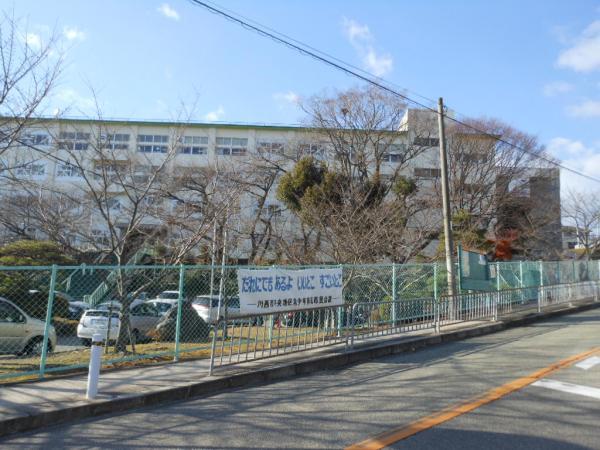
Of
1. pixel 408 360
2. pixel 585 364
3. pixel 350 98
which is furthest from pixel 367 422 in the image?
pixel 350 98

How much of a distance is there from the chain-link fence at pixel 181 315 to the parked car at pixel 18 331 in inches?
0.7

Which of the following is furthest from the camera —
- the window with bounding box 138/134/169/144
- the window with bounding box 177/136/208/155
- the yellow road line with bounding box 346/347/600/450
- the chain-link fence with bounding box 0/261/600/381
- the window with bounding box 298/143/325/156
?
the window with bounding box 177/136/208/155

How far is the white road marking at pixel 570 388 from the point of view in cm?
599

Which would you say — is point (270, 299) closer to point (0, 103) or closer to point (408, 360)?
point (408, 360)

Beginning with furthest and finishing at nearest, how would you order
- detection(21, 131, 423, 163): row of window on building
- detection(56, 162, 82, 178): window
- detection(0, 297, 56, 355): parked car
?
detection(21, 131, 423, 163): row of window on building < detection(56, 162, 82, 178): window < detection(0, 297, 56, 355): parked car

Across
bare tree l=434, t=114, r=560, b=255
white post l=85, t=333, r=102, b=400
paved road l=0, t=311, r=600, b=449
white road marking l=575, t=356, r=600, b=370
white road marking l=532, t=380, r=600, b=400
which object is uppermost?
bare tree l=434, t=114, r=560, b=255

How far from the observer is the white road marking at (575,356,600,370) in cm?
769

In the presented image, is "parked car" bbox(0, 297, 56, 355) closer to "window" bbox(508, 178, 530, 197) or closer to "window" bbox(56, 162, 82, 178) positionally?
"window" bbox(56, 162, 82, 178)

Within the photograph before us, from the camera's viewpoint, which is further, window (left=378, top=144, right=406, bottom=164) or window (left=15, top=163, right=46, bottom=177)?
window (left=378, top=144, right=406, bottom=164)

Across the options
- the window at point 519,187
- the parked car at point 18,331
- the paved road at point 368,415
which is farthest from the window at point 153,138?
the paved road at point 368,415

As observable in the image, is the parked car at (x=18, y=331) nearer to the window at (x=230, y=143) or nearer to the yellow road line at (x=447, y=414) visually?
the yellow road line at (x=447, y=414)

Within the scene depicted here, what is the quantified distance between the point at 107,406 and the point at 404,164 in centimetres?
2789

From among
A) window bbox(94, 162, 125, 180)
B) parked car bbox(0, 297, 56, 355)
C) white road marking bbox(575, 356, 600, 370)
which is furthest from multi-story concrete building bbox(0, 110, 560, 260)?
white road marking bbox(575, 356, 600, 370)

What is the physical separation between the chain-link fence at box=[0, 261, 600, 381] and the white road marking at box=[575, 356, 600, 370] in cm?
362
